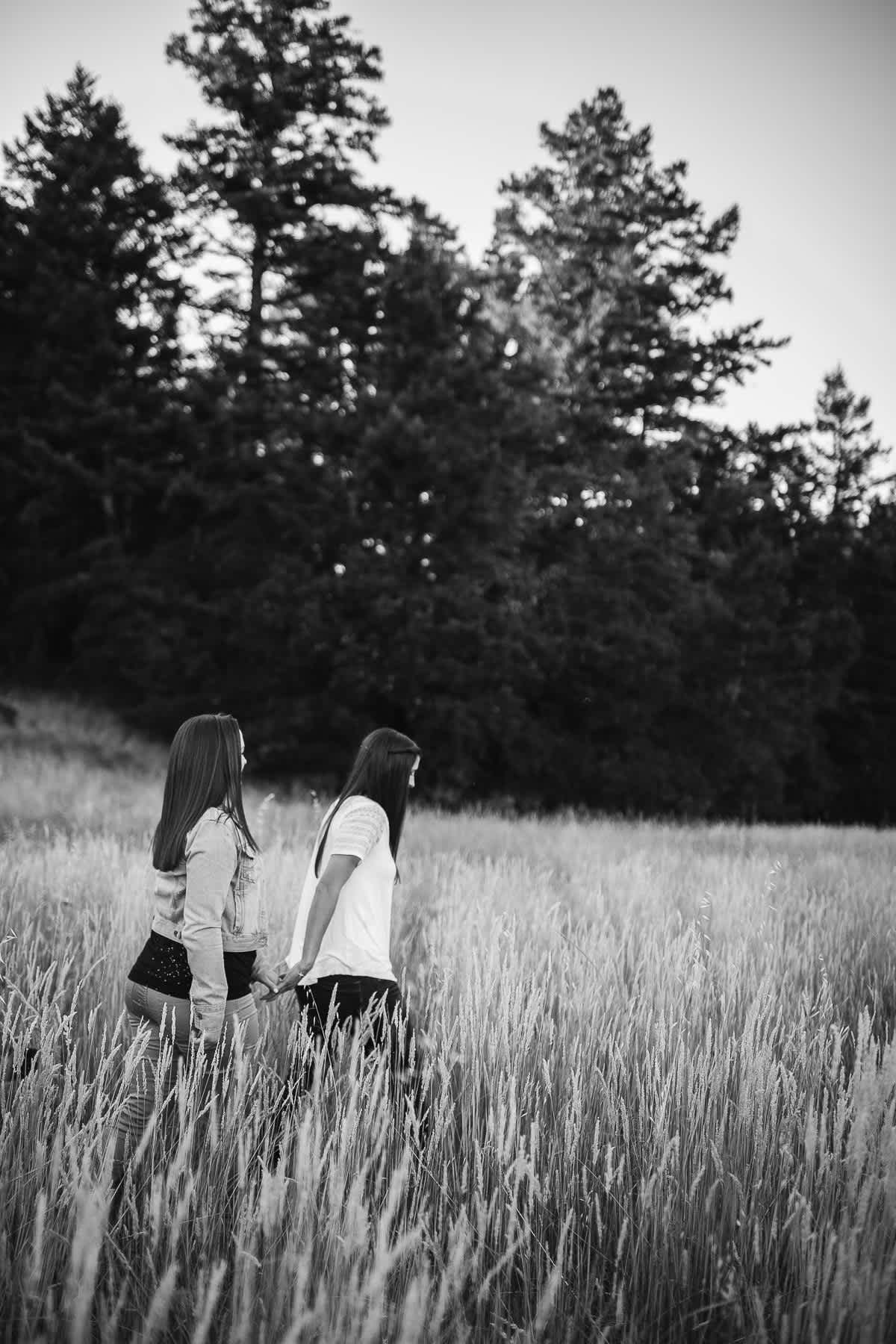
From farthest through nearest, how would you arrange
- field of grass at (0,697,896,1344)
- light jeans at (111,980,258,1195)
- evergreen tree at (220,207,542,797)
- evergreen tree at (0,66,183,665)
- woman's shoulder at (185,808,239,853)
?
evergreen tree at (0,66,183,665) < evergreen tree at (220,207,542,797) < woman's shoulder at (185,808,239,853) < light jeans at (111,980,258,1195) < field of grass at (0,697,896,1344)

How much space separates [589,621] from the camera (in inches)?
790

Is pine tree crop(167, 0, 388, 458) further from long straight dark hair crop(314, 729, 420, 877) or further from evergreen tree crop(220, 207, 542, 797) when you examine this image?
long straight dark hair crop(314, 729, 420, 877)

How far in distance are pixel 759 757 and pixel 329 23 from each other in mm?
22644

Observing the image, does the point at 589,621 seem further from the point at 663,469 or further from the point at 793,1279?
the point at 793,1279

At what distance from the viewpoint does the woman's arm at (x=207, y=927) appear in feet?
8.09

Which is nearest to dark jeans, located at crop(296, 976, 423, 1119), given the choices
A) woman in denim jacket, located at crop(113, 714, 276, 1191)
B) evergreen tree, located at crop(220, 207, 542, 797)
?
woman in denim jacket, located at crop(113, 714, 276, 1191)

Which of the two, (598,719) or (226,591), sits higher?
(226,591)

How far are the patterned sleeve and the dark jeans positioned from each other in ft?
1.47

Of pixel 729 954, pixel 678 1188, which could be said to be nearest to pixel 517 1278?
pixel 678 1188

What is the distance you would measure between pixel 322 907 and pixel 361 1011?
39cm

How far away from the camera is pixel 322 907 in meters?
2.80

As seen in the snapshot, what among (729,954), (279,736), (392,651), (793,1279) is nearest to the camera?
(793,1279)

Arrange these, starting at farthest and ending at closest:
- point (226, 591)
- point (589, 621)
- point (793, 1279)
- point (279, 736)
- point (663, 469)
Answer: point (663, 469) < point (589, 621) < point (226, 591) < point (279, 736) < point (793, 1279)

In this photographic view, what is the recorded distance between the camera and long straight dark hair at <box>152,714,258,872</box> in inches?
103
